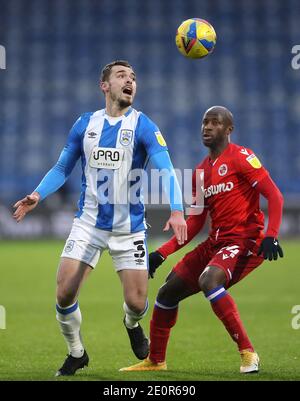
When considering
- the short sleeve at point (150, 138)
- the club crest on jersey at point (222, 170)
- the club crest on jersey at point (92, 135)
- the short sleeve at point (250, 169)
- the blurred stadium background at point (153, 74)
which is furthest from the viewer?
the blurred stadium background at point (153, 74)

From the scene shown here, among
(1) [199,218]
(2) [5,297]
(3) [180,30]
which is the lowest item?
(2) [5,297]

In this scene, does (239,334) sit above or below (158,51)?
below

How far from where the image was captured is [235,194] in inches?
263

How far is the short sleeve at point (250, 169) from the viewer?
21.5ft

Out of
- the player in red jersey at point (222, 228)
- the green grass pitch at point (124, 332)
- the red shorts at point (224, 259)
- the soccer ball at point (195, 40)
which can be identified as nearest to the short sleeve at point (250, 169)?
the player in red jersey at point (222, 228)

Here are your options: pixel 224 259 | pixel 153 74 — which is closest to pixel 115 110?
pixel 224 259

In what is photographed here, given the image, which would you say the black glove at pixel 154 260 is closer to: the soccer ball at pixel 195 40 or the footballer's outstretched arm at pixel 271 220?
the footballer's outstretched arm at pixel 271 220

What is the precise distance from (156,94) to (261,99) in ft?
11.7

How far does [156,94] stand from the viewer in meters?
28.9

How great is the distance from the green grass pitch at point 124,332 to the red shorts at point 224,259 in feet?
2.34

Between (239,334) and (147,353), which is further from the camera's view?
(147,353)
